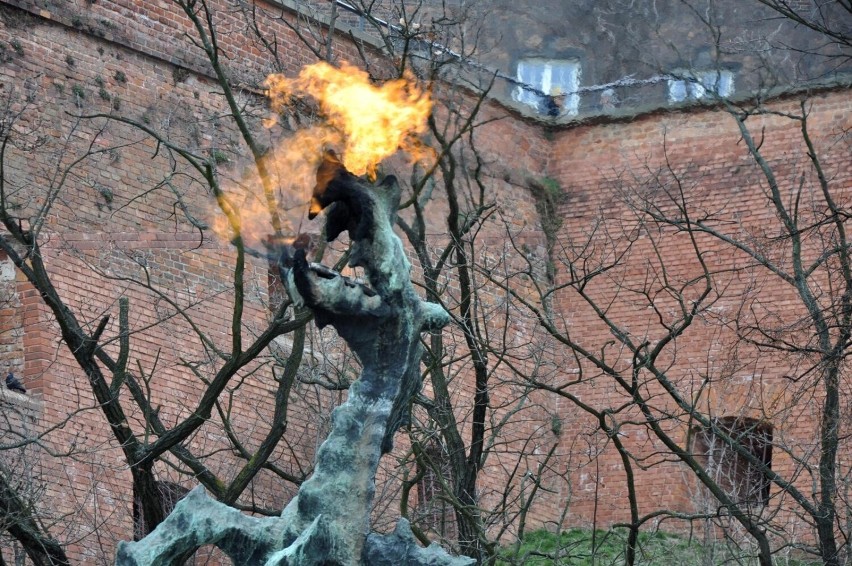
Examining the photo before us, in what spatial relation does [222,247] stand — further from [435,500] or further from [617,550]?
[617,550]

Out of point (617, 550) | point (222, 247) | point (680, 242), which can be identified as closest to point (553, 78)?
point (680, 242)

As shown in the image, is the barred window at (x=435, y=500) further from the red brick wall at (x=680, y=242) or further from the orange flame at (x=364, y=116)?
the orange flame at (x=364, y=116)

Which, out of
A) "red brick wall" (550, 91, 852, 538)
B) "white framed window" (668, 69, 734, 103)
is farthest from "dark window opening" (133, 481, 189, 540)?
"white framed window" (668, 69, 734, 103)

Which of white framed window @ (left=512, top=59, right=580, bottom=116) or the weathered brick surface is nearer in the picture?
the weathered brick surface

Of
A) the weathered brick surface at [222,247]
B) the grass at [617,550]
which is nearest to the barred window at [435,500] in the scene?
the weathered brick surface at [222,247]

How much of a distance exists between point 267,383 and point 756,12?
1151cm

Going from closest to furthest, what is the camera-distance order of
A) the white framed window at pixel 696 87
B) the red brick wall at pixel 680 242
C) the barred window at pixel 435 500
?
the barred window at pixel 435 500
the red brick wall at pixel 680 242
the white framed window at pixel 696 87

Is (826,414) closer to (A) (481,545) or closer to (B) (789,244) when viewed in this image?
(A) (481,545)

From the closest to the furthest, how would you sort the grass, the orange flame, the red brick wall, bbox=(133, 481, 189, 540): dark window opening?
the orange flame < bbox=(133, 481, 189, 540): dark window opening < the grass < the red brick wall

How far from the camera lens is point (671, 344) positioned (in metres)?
24.9

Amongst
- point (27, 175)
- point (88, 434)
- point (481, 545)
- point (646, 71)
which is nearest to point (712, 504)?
point (481, 545)

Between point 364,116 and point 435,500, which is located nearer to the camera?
point 364,116

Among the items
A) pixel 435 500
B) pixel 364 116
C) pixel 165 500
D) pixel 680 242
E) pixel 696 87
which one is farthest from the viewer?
pixel 696 87

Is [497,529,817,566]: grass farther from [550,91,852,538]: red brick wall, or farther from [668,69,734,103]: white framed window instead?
[668,69,734,103]: white framed window
